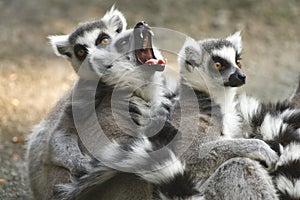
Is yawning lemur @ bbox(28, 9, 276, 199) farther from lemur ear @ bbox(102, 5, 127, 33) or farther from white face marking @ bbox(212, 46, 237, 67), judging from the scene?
white face marking @ bbox(212, 46, 237, 67)

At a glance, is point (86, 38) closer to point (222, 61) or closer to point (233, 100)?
point (222, 61)

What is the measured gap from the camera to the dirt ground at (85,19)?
262 inches

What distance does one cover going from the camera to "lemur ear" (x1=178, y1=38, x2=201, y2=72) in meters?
4.71

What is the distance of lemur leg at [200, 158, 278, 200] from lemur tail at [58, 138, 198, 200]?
18cm

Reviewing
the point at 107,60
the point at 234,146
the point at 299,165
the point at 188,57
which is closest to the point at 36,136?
the point at 107,60

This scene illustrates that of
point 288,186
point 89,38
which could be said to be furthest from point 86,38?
point 288,186

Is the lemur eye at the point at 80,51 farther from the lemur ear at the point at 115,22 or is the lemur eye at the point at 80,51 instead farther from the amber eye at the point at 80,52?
the lemur ear at the point at 115,22

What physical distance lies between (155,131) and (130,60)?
24.8 inches

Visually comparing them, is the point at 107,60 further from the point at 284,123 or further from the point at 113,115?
the point at 284,123

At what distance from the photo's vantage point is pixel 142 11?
8.33 m

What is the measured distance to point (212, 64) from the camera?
4.69 meters

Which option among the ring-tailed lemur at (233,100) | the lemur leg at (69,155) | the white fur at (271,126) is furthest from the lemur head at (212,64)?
A: the lemur leg at (69,155)

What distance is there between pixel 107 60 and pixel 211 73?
27.1 inches

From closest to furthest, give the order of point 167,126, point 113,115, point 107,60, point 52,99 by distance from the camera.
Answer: point 167,126, point 113,115, point 107,60, point 52,99
